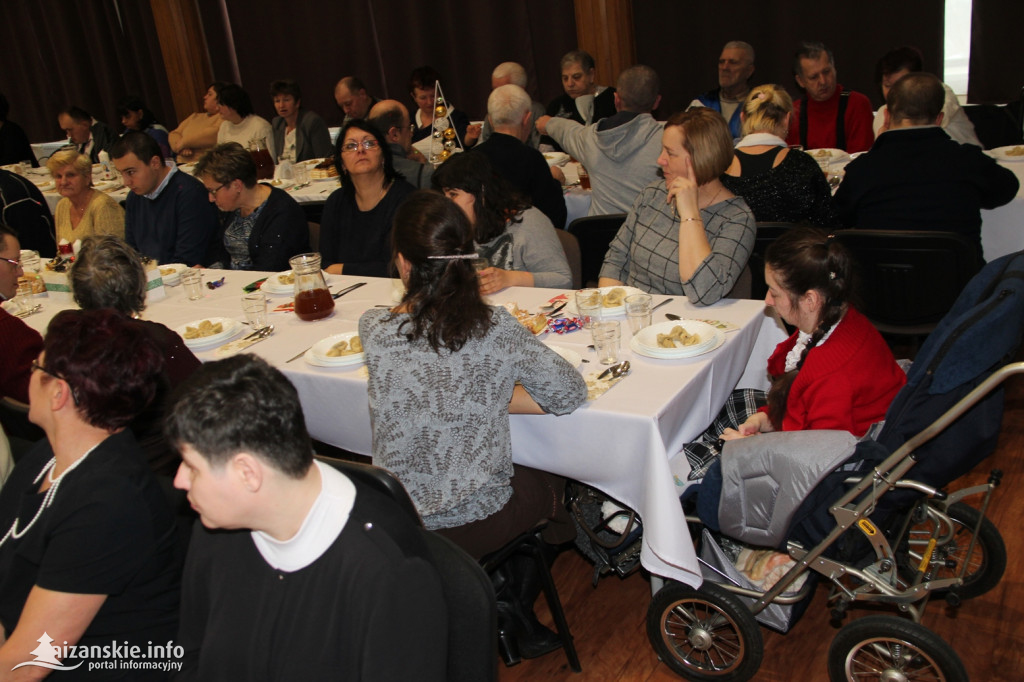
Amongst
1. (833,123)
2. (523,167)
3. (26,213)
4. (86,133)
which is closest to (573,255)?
(523,167)

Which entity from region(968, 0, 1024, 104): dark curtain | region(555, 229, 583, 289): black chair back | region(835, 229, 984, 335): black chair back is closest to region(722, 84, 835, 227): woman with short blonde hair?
region(835, 229, 984, 335): black chair back

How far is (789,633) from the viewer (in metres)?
2.27

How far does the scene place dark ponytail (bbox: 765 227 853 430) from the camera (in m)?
1.97

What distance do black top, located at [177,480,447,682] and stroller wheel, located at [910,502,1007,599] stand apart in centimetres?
143

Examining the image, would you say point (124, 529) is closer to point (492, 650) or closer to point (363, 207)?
point (492, 650)

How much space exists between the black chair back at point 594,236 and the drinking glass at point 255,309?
4.07ft

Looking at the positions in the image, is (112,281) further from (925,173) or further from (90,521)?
(925,173)

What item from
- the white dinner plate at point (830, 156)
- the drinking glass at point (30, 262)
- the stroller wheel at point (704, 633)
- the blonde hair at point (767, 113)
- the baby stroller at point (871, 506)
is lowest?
the stroller wheel at point (704, 633)

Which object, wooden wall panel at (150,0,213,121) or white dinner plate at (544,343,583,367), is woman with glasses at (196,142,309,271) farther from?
wooden wall panel at (150,0,213,121)

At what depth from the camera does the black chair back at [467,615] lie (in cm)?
124

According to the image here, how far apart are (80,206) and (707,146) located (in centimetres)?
338

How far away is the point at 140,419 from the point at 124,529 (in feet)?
1.62

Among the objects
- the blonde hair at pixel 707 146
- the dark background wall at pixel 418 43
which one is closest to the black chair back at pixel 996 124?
the dark background wall at pixel 418 43

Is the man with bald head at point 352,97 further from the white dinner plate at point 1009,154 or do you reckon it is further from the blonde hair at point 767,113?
the white dinner plate at point 1009,154
